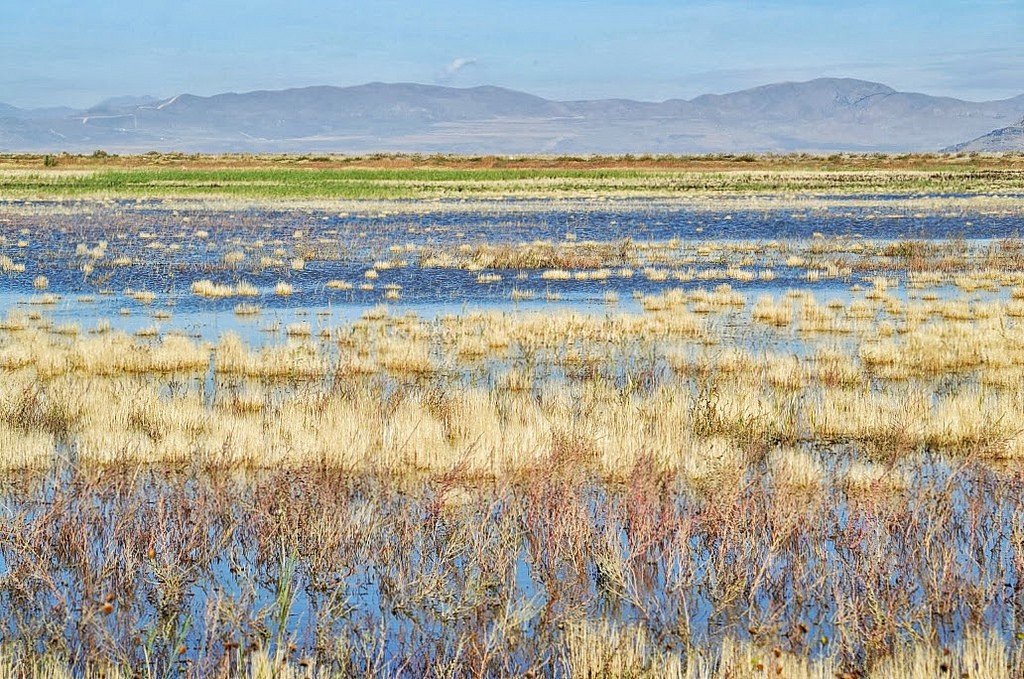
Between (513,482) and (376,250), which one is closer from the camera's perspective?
(513,482)

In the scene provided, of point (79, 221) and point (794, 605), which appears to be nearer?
point (794, 605)

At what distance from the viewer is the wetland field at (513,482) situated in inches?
265

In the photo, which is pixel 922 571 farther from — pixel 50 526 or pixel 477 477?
pixel 50 526

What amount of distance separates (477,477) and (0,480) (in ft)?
13.6

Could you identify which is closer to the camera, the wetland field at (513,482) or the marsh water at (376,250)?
the wetland field at (513,482)

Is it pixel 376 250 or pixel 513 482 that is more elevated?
pixel 376 250

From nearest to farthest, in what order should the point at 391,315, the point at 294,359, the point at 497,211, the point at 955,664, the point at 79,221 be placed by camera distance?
the point at 955,664
the point at 294,359
the point at 391,315
the point at 79,221
the point at 497,211

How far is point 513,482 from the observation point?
9734mm

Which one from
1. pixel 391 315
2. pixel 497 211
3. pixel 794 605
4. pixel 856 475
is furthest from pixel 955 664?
→ pixel 497 211

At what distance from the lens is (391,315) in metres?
21.8

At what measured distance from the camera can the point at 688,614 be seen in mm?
7168

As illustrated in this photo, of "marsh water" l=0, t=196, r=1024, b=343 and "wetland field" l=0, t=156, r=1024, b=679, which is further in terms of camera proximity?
"marsh water" l=0, t=196, r=1024, b=343

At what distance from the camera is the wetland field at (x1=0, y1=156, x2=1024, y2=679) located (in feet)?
22.1

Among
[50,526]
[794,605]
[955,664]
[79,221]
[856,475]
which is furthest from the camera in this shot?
[79,221]
